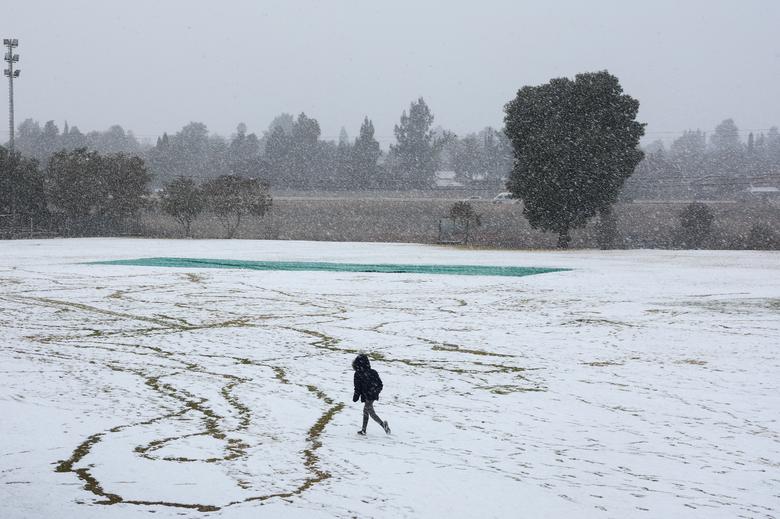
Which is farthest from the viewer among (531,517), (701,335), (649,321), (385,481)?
(649,321)

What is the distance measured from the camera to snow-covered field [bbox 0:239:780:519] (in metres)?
9.99

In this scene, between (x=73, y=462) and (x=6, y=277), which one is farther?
(x=6, y=277)

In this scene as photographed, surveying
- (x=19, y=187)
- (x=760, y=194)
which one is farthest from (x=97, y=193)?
(x=760, y=194)

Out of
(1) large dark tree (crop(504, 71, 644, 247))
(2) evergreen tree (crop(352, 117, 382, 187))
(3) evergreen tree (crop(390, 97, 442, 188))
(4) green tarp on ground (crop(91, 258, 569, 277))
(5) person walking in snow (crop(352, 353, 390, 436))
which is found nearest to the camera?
(5) person walking in snow (crop(352, 353, 390, 436))

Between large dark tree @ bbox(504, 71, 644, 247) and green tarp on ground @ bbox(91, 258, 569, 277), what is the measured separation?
1653 centimetres

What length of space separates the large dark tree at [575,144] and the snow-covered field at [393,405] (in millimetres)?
27418

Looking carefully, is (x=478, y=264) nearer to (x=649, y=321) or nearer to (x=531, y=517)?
(x=649, y=321)

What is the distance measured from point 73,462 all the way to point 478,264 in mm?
33651

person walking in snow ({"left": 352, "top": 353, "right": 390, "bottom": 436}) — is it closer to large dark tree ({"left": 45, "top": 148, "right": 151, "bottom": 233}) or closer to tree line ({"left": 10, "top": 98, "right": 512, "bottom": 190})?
large dark tree ({"left": 45, "top": 148, "right": 151, "bottom": 233})

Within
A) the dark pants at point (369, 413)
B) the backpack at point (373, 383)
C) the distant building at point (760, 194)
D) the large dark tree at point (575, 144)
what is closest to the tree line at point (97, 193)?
the large dark tree at point (575, 144)

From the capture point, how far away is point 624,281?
34.2m

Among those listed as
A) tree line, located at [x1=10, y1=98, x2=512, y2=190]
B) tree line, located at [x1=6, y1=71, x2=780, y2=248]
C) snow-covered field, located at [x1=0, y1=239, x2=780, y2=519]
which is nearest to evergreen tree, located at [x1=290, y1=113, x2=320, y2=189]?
tree line, located at [x1=10, y1=98, x2=512, y2=190]

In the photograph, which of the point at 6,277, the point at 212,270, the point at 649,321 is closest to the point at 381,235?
the point at 212,270

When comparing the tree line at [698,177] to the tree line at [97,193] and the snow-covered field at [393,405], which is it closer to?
the tree line at [97,193]
